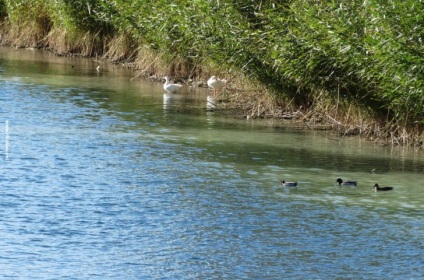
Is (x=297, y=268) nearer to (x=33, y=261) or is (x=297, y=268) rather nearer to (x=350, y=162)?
(x=33, y=261)

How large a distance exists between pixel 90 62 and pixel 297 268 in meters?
20.4

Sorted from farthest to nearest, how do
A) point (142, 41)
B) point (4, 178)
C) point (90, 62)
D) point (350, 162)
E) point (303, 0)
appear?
1. point (90, 62)
2. point (142, 41)
3. point (303, 0)
4. point (350, 162)
5. point (4, 178)

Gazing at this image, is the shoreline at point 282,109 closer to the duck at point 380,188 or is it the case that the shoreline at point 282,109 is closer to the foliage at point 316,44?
the foliage at point 316,44

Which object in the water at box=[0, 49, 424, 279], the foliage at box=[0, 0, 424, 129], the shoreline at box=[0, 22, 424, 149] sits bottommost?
the water at box=[0, 49, 424, 279]

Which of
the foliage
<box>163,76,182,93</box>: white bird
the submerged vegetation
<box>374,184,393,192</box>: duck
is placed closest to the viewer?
<box>374,184,393,192</box>: duck

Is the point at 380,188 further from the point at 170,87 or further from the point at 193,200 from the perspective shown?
the point at 170,87

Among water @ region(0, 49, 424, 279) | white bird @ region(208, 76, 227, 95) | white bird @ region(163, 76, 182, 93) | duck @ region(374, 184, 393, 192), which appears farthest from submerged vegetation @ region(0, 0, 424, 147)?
duck @ region(374, 184, 393, 192)

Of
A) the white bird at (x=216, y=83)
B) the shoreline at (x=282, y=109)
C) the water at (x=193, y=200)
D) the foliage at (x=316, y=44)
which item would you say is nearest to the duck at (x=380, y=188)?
the water at (x=193, y=200)

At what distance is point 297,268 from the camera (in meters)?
9.68

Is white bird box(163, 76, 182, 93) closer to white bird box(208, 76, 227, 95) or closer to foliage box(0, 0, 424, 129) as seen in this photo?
foliage box(0, 0, 424, 129)

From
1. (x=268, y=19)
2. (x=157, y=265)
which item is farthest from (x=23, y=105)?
(x=157, y=265)

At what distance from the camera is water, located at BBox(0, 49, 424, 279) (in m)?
9.79

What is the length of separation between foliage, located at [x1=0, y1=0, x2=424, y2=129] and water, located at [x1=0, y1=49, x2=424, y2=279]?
866mm

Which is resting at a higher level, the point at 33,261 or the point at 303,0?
the point at 303,0
